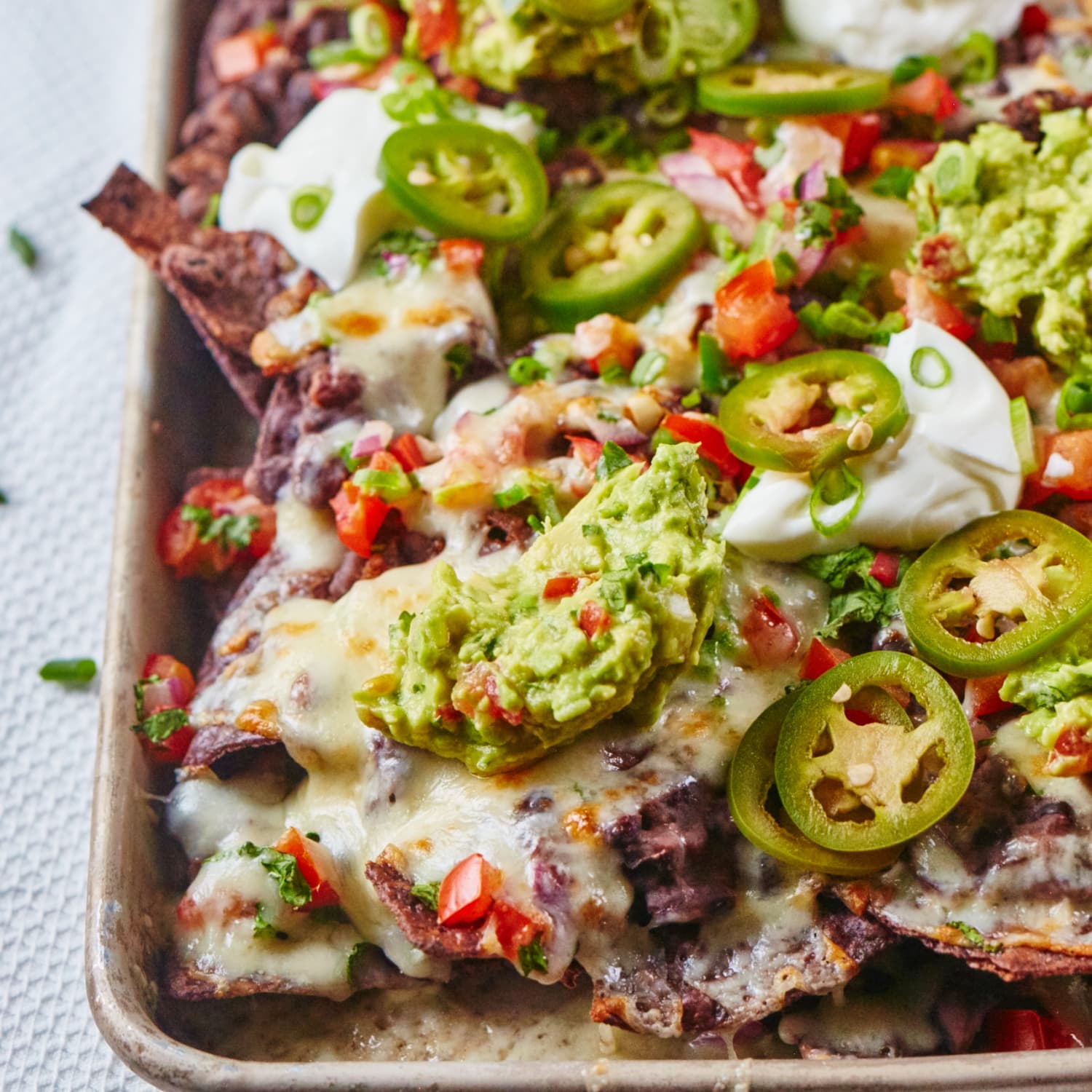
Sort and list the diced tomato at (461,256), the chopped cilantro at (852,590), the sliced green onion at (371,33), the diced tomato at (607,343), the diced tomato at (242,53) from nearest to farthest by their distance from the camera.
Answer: the chopped cilantro at (852,590) → the diced tomato at (607,343) → the diced tomato at (461,256) → the sliced green onion at (371,33) → the diced tomato at (242,53)

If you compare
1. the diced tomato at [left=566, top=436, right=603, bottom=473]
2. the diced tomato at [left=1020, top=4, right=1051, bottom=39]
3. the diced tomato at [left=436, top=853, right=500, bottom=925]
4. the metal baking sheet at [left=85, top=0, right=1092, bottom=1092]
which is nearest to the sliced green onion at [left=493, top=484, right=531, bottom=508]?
the diced tomato at [left=566, top=436, right=603, bottom=473]

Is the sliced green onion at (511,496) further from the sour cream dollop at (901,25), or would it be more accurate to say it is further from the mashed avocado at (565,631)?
the sour cream dollop at (901,25)

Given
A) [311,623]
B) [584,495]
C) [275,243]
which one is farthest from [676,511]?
[275,243]

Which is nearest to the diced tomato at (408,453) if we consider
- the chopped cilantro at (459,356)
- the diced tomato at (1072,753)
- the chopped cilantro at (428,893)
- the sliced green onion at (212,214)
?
the chopped cilantro at (459,356)

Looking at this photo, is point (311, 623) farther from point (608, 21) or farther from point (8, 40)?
point (8, 40)

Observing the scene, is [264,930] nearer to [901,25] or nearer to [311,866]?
[311,866]
